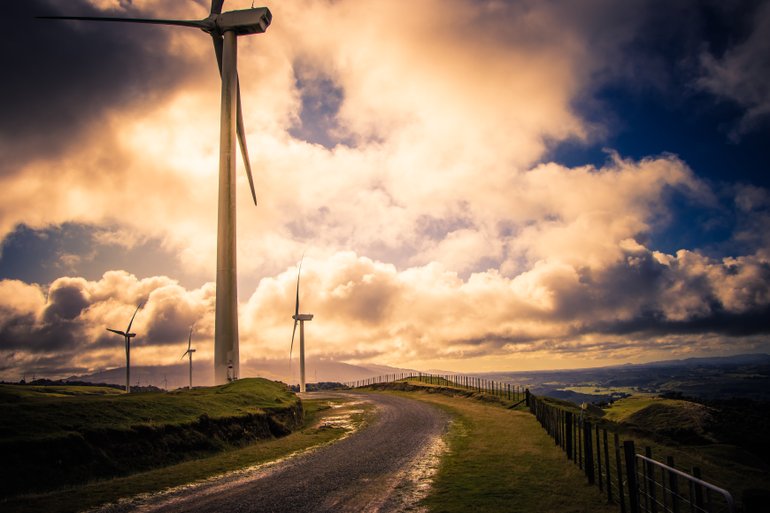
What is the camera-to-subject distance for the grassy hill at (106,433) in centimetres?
1966

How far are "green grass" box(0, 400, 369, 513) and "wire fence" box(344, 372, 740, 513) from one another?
16.3 metres

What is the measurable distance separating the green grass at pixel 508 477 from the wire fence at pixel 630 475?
2.44 feet

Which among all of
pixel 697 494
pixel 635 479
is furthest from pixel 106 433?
pixel 697 494

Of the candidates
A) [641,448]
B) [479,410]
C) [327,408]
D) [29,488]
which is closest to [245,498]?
[29,488]

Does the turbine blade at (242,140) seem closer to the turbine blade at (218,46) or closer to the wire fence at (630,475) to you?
the turbine blade at (218,46)

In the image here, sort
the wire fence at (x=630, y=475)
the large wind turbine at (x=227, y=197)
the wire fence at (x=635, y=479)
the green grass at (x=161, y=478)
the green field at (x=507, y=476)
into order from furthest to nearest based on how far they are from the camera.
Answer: the large wind turbine at (x=227, y=197), the green field at (x=507, y=476), the green grass at (x=161, y=478), the wire fence at (x=630, y=475), the wire fence at (x=635, y=479)

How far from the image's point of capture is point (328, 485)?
19.7 m

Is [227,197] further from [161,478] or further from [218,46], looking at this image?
[161,478]

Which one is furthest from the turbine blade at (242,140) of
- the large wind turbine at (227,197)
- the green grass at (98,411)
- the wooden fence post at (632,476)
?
the wooden fence post at (632,476)

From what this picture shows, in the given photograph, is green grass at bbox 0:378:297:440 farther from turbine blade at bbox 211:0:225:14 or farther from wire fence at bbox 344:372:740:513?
turbine blade at bbox 211:0:225:14

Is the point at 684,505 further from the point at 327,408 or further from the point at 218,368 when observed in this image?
the point at 327,408

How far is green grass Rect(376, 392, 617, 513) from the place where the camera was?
16781 mm

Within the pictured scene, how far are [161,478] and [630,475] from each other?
767 inches

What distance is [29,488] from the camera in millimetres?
18500
